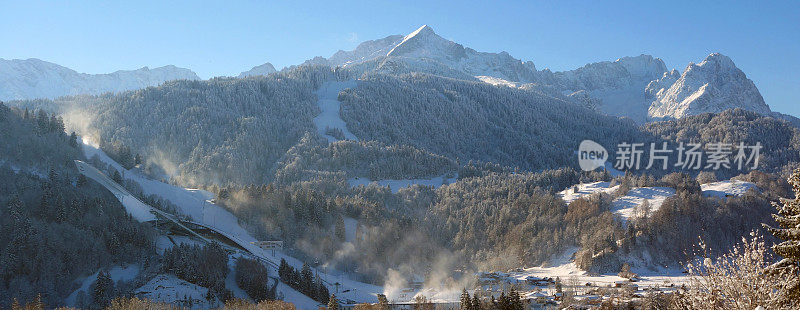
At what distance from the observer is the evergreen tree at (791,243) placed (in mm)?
20672

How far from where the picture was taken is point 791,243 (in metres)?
21.4

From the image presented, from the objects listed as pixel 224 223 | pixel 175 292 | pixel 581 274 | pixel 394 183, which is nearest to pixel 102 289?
pixel 175 292

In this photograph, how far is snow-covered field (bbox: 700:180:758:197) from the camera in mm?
148000

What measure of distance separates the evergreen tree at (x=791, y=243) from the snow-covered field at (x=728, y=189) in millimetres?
141307

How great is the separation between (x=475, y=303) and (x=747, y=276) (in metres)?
65.7

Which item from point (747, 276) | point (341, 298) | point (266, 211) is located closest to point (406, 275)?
point (341, 298)

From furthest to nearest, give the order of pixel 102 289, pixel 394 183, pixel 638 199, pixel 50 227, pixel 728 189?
pixel 394 183
pixel 728 189
pixel 638 199
pixel 50 227
pixel 102 289

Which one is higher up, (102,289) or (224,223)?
(102,289)

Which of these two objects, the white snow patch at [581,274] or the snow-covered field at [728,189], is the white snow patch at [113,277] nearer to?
the white snow patch at [581,274]

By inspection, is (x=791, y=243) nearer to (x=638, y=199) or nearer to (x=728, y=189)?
(x=638, y=199)

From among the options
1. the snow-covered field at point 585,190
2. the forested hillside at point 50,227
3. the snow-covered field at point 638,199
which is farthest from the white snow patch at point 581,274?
the forested hillside at point 50,227

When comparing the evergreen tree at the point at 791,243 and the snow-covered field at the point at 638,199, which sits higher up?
the evergreen tree at the point at 791,243

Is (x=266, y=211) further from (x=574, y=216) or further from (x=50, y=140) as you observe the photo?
(x=574, y=216)

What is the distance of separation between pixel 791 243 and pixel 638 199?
133m
